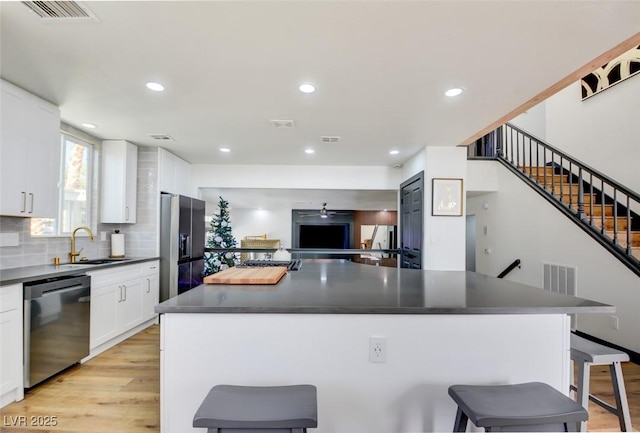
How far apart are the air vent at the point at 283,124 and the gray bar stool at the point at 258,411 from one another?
2.52 metres

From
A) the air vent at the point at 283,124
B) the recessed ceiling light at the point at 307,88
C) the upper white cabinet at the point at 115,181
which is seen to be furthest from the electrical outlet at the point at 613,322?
the upper white cabinet at the point at 115,181

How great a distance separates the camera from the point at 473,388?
4.07 feet

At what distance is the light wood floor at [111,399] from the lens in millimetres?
1951

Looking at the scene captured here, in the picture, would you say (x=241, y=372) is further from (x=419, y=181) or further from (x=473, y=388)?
(x=419, y=181)

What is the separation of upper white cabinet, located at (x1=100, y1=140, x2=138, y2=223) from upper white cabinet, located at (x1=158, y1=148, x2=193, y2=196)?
391 mm

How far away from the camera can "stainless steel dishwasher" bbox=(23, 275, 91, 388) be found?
2264 millimetres

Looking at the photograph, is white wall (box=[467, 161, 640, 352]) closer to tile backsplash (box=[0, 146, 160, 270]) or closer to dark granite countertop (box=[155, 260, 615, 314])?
dark granite countertop (box=[155, 260, 615, 314])

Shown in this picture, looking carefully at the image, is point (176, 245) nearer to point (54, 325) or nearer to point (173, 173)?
point (173, 173)

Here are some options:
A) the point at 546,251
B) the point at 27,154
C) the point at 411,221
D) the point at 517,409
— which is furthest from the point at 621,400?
the point at 27,154

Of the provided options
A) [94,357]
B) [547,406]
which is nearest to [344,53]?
[547,406]

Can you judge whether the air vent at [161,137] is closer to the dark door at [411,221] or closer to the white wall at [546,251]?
the dark door at [411,221]

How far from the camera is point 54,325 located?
245cm

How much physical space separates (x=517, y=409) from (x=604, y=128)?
4.52 m

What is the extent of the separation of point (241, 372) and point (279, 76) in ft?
6.16
